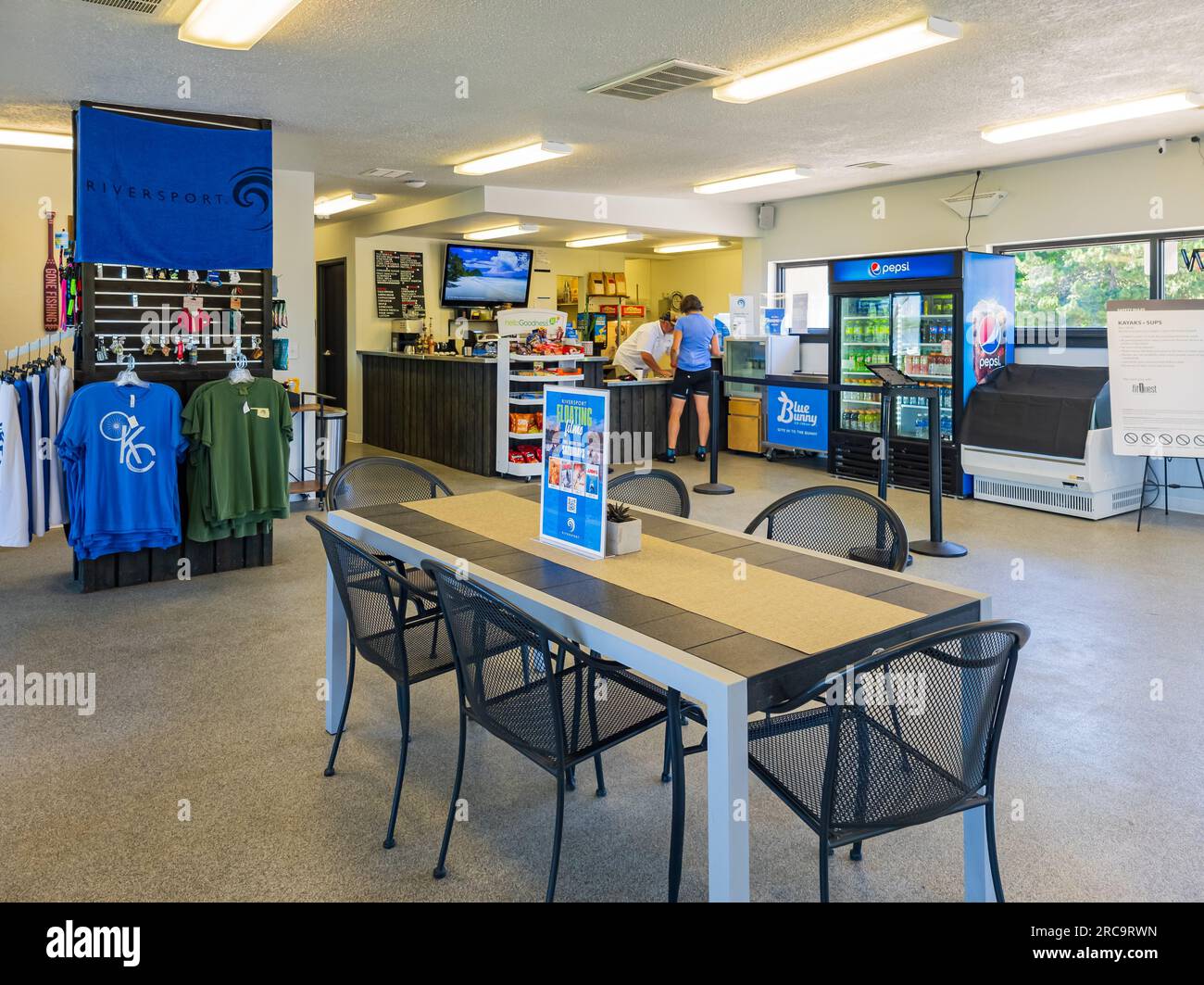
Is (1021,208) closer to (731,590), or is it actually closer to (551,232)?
(551,232)

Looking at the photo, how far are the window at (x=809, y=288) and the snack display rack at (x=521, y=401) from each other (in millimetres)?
3187

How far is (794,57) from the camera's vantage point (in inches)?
197

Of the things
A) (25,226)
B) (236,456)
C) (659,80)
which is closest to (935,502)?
(659,80)

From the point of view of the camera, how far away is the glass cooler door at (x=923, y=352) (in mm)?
8586

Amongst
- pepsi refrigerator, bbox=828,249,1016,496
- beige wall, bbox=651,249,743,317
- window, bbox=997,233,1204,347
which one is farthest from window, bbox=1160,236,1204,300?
beige wall, bbox=651,249,743,317

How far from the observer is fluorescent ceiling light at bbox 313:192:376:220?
32.0 ft

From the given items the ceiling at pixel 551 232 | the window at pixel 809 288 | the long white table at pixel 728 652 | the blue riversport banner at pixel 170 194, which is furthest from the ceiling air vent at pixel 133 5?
the window at pixel 809 288

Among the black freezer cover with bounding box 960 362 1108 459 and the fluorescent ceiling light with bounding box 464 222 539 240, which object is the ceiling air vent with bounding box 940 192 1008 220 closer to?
the black freezer cover with bounding box 960 362 1108 459

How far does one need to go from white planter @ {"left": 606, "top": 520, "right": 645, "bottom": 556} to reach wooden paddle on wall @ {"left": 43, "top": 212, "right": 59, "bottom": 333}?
6.99m

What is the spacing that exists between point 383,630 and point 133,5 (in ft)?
9.71

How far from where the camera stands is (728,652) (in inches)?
84.7

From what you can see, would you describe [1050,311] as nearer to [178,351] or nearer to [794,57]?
[794,57]

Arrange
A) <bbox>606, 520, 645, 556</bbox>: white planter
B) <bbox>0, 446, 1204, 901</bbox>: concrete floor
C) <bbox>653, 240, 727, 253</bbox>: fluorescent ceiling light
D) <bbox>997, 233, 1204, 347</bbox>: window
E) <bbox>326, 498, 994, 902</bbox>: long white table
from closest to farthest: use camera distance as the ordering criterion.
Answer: <bbox>326, 498, 994, 902</bbox>: long white table → <bbox>0, 446, 1204, 901</bbox>: concrete floor → <bbox>606, 520, 645, 556</bbox>: white planter → <bbox>997, 233, 1204, 347</bbox>: window → <bbox>653, 240, 727, 253</bbox>: fluorescent ceiling light
